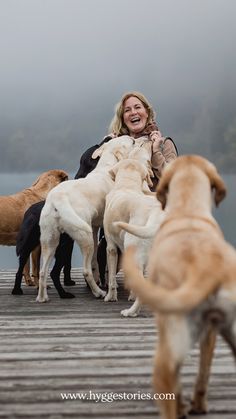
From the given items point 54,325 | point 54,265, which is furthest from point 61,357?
point 54,265

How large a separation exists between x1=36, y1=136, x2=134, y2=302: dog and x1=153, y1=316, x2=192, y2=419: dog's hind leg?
128 inches

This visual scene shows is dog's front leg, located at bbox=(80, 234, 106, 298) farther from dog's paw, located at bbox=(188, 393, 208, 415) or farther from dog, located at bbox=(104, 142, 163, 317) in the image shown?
dog's paw, located at bbox=(188, 393, 208, 415)

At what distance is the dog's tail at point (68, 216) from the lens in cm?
527

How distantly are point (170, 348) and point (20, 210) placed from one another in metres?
4.77

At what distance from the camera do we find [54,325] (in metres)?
4.52

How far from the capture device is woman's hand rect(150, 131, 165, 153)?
6.20m

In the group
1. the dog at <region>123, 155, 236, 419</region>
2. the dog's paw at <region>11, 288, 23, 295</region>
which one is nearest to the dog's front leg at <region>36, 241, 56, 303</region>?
the dog's paw at <region>11, 288, 23, 295</region>

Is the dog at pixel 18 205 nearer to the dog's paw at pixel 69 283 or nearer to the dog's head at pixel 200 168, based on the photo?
the dog's paw at pixel 69 283

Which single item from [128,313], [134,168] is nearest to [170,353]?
[128,313]

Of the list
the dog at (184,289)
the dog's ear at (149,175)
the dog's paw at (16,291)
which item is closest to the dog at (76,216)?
→ the dog's ear at (149,175)

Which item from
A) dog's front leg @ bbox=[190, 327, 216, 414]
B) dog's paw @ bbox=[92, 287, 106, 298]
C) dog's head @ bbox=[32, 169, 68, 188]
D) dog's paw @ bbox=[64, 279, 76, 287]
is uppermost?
dog's front leg @ bbox=[190, 327, 216, 414]

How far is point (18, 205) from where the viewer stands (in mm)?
6605

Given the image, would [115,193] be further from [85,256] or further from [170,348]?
[170,348]

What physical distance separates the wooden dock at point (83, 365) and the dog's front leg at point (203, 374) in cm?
7
